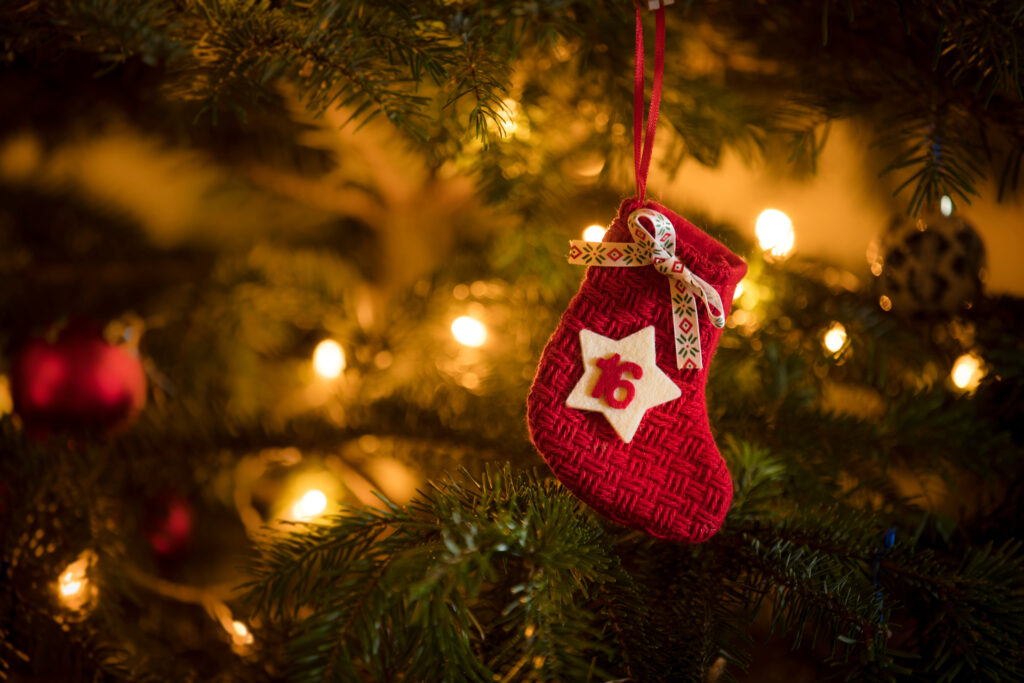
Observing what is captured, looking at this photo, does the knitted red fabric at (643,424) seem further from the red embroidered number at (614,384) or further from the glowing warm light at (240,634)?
the glowing warm light at (240,634)

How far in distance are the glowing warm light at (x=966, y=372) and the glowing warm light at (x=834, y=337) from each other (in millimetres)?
136

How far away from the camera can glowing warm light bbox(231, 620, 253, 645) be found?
22.1 inches

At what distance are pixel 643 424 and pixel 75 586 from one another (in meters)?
0.55

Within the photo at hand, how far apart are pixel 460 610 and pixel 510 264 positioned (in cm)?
47

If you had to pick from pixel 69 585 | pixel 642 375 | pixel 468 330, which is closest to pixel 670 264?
pixel 642 375

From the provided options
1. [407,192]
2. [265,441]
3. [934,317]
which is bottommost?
[265,441]

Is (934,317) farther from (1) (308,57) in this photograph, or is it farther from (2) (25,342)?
(2) (25,342)

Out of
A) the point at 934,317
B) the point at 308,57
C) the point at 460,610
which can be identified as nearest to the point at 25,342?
the point at 308,57

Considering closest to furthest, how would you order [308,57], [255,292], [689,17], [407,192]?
[308,57] < [689,17] < [255,292] < [407,192]

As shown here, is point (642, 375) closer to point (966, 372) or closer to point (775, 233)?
point (775, 233)

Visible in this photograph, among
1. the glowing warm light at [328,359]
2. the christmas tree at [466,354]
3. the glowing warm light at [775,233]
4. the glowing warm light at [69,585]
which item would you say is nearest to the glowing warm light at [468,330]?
the christmas tree at [466,354]

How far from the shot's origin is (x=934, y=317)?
2.45 feet

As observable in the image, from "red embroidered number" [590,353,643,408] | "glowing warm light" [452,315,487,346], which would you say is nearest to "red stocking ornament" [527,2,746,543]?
"red embroidered number" [590,353,643,408]

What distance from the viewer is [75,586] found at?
0.61 metres
